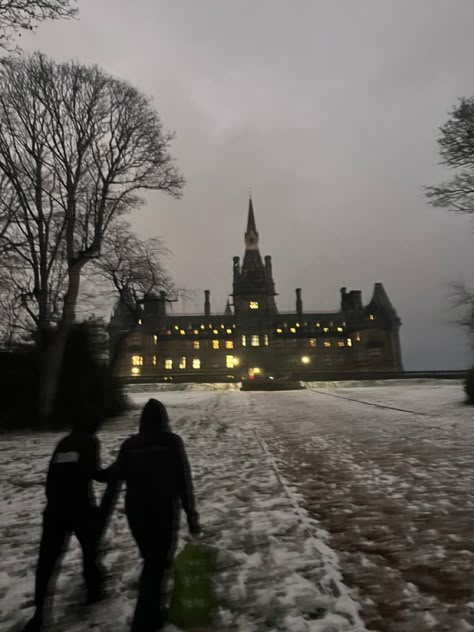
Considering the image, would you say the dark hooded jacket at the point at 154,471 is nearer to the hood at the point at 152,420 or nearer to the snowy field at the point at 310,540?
the hood at the point at 152,420

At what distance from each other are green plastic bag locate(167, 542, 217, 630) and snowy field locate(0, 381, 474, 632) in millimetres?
142

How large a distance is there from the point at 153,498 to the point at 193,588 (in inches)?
29.8

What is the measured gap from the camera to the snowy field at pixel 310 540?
338cm

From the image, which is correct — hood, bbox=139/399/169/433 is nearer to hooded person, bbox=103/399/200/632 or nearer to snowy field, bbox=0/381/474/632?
hooded person, bbox=103/399/200/632

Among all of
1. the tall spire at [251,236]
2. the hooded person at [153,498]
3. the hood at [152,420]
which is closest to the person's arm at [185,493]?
the hooded person at [153,498]

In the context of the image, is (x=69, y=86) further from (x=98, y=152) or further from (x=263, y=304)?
(x=263, y=304)

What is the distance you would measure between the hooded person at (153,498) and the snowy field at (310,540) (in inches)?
16.1

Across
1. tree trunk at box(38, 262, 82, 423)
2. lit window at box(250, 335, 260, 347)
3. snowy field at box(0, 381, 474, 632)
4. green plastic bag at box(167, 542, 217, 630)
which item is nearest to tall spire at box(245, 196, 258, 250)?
lit window at box(250, 335, 260, 347)

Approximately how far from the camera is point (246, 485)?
7051mm

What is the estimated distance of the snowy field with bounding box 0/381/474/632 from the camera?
3375 mm

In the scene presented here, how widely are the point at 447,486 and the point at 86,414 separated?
6.01m

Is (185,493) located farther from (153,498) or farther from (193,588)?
(193,588)

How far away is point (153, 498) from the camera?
3.17m

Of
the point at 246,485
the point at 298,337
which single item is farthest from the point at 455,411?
the point at 298,337
